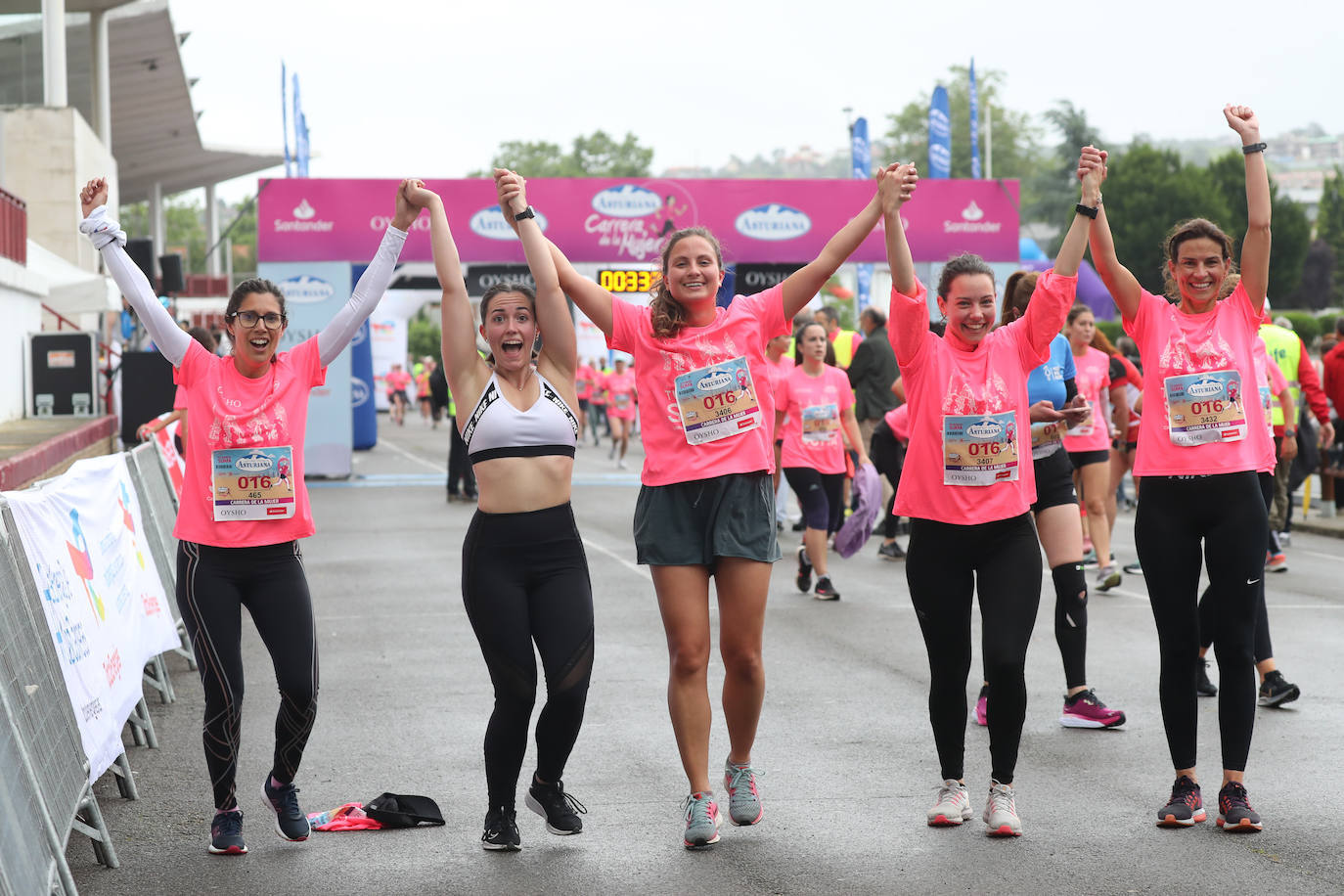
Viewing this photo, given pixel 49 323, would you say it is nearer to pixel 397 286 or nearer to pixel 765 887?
pixel 397 286

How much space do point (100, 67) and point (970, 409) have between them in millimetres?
32998

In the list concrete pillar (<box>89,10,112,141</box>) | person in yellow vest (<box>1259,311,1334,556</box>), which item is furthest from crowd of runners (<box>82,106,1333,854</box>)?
concrete pillar (<box>89,10,112,141</box>)

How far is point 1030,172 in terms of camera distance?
114250 mm

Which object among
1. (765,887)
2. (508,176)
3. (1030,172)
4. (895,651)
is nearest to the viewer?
(765,887)

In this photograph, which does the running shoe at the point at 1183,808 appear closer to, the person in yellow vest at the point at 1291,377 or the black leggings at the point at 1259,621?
the black leggings at the point at 1259,621

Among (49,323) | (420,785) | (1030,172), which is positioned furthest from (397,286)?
(1030,172)

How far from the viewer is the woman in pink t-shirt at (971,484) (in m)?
5.30

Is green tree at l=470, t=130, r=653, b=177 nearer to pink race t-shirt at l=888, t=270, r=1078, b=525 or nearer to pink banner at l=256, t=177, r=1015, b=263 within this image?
pink banner at l=256, t=177, r=1015, b=263

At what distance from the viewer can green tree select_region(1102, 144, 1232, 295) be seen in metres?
70.2

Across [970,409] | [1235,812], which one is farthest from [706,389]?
[1235,812]

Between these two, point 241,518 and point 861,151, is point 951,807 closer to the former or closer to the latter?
point 241,518

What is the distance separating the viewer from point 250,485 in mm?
5215

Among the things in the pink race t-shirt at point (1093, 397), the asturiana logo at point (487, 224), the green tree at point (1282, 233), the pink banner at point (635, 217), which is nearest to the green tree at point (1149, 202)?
the green tree at point (1282, 233)

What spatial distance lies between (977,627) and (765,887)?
17.4 feet
